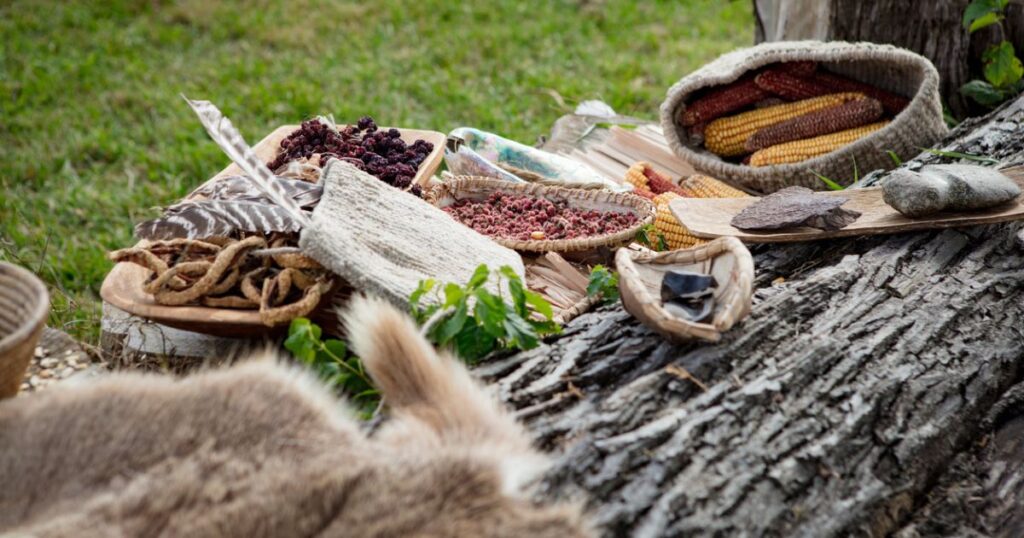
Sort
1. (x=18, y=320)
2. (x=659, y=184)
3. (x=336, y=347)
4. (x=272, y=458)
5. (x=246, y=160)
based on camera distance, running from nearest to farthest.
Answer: (x=272, y=458), (x=18, y=320), (x=336, y=347), (x=246, y=160), (x=659, y=184)

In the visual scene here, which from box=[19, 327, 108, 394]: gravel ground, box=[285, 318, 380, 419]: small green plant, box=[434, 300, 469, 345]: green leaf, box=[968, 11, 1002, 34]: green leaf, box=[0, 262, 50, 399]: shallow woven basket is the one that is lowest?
box=[19, 327, 108, 394]: gravel ground

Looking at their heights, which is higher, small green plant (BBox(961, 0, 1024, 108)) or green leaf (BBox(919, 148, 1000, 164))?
small green plant (BBox(961, 0, 1024, 108))

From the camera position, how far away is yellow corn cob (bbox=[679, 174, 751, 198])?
3488 millimetres

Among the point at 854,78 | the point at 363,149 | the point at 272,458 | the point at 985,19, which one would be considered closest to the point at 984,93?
the point at 985,19

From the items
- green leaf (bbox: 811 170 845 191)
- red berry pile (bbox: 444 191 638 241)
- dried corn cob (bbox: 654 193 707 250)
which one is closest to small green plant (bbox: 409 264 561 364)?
red berry pile (bbox: 444 191 638 241)

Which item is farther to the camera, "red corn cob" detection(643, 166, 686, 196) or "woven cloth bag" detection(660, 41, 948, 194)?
"red corn cob" detection(643, 166, 686, 196)

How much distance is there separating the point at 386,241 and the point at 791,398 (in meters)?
1.11

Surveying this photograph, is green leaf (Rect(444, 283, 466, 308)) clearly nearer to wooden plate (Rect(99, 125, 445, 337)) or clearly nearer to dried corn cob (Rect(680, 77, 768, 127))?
Result: wooden plate (Rect(99, 125, 445, 337))

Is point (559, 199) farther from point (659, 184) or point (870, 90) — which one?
point (870, 90)

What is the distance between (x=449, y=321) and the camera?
210cm

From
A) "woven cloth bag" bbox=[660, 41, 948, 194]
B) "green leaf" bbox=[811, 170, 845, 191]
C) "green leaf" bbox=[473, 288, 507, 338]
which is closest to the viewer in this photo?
"green leaf" bbox=[473, 288, 507, 338]

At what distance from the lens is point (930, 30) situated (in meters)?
4.03

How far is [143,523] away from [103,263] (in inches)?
113

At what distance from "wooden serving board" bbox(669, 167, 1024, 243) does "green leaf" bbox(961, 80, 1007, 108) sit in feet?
4.30
